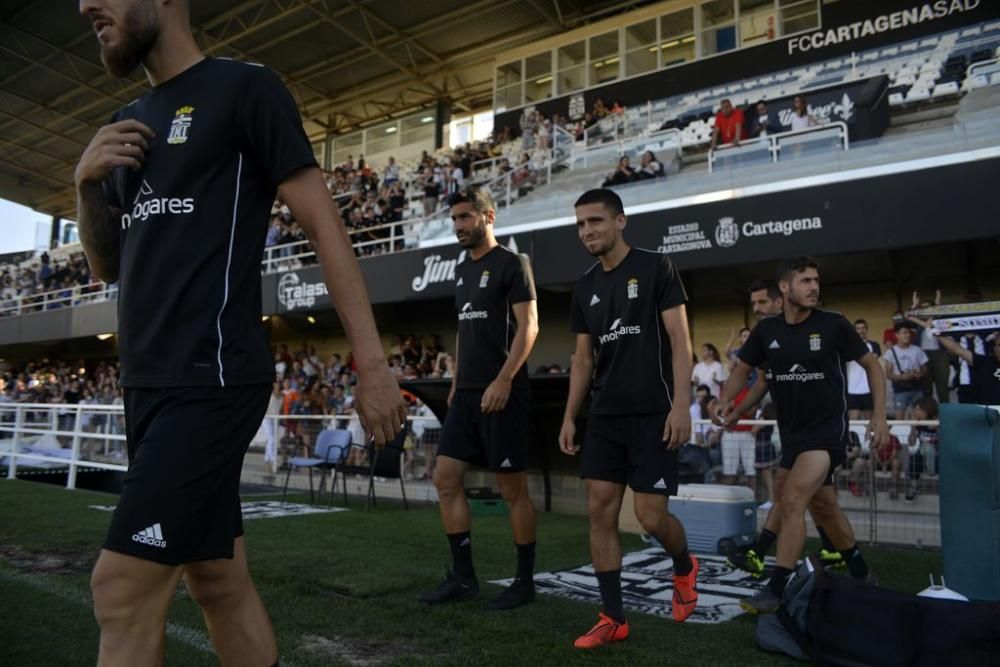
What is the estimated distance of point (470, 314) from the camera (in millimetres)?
4246

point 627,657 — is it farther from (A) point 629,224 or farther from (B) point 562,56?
(B) point 562,56

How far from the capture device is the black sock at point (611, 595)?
129 inches

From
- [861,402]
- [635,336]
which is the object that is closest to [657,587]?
[635,336]

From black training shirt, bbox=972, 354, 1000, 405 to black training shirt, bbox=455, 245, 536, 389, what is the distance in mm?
3559

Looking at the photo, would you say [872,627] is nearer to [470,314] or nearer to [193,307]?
[470,314]

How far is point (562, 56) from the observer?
818 inches

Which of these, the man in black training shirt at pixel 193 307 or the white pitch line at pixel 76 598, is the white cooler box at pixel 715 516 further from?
the man in black training shirt at pixel 193 307

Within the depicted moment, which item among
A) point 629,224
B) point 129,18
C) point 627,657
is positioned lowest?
point 627,657

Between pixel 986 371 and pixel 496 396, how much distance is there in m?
3.98

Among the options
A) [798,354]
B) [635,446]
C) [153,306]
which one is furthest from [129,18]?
[798,354]

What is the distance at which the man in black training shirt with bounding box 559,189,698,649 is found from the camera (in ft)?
11.0

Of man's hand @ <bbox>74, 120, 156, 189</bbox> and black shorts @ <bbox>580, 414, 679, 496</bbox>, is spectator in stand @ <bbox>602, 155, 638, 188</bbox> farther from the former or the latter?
man's hand @ <bbox>74, 120, 156, 189</bbox>

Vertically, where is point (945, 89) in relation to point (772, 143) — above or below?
above

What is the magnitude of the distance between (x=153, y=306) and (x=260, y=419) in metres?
0.34
